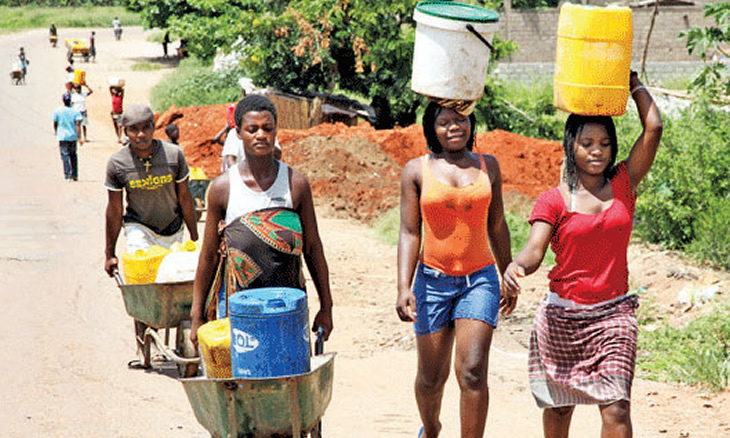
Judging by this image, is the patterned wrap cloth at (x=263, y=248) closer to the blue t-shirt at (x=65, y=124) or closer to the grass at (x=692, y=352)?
the grass at (x=692, y=352)

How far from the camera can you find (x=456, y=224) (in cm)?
494

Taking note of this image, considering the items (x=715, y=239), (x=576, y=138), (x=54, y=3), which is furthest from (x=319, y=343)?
(x=54, y=3)

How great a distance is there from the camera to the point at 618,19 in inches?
179

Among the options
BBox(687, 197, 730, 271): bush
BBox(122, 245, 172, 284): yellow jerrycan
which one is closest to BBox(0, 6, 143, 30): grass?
BBox(687, 197, 730, 271): bush

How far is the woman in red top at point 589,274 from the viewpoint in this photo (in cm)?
443

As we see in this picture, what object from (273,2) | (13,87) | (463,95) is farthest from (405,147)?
(13,87)

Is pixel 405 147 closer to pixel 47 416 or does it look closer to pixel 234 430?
pixel 47 416

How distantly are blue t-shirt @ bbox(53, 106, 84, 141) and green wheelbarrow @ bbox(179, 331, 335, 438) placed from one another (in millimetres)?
15191

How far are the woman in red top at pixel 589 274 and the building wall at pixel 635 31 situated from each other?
75.6 feet

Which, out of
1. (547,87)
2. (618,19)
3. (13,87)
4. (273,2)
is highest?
(618,19)

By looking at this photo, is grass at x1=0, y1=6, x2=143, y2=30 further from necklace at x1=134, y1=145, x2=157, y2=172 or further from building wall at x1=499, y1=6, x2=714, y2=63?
necklace at x1=134, y1=145, x2=157, y2=172

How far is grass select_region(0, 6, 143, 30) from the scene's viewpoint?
74312 mm

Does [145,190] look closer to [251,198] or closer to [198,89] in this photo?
[251,198]

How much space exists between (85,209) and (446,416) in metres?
10.6
